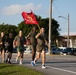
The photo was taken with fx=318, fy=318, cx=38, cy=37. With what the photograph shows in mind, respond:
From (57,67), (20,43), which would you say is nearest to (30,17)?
(20,43)

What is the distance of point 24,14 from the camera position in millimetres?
22422

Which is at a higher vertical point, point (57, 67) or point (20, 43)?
point (20, 43)

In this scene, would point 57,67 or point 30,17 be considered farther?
point 30,17

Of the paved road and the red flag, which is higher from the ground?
the red flag

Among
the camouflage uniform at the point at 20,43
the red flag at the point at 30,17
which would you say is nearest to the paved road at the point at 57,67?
the camouflage uniform at the point at 20,43

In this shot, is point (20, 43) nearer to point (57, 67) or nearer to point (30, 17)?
point (57, 67)

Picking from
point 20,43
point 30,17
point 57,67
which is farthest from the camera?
point 30,17

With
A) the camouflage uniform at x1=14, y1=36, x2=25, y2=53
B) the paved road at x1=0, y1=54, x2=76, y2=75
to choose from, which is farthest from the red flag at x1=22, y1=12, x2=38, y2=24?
the camouflage uniform at x1=14, y1=36, x2=25, y2=53

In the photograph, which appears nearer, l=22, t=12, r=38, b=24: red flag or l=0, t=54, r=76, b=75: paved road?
l=0, t=54, r=76, b=75: paved road

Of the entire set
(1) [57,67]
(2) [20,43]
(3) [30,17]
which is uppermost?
(3) [30,17]

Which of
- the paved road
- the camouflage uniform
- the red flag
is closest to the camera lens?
the paved road

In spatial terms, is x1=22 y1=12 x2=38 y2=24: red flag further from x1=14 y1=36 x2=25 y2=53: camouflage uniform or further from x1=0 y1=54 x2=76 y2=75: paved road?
x1=14 y1=36 x2=25 y2=53: camouflage uniform

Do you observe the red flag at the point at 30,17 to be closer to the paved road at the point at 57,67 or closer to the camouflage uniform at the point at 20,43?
the paved road at the point at 57,67

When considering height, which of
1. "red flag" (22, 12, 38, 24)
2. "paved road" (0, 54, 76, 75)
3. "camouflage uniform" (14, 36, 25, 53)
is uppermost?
"red flag" (22, 12, 38, 24)
